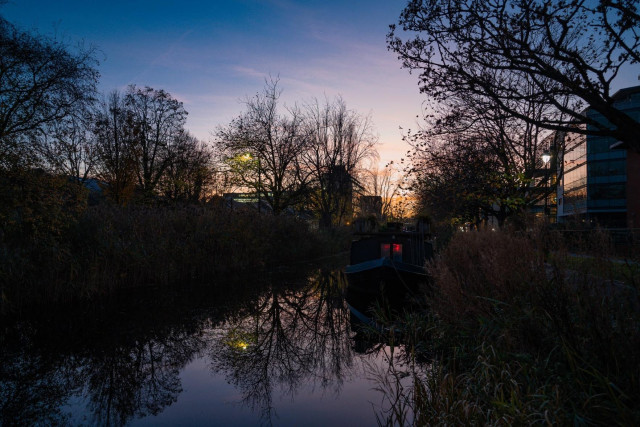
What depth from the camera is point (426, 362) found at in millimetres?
6961

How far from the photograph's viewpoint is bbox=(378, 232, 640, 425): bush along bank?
3.60m

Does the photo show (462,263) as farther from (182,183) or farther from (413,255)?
(182,183)

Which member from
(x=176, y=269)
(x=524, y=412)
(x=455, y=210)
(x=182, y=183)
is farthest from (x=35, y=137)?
(x=182, y=183)

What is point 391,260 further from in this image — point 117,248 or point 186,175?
point 186,175

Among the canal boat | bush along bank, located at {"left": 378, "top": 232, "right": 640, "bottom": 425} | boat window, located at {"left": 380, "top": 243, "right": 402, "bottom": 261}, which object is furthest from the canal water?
boat window, located at {"left": 380, "top": 243, "right": 402, "bottom": 261}

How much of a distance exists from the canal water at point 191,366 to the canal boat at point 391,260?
237cm

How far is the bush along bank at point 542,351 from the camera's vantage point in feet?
11.8

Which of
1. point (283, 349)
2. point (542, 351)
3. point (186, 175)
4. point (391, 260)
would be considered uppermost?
point (186, 175)

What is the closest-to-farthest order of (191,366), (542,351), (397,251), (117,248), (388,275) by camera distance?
1. (542,351)
2. (191,366)
3. (117,248)
4. (388,275)
5. (397,251)

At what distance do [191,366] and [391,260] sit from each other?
25.8 feet

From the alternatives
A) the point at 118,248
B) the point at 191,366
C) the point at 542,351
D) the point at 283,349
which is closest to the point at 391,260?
the point at 283,349

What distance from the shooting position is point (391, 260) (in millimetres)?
13664

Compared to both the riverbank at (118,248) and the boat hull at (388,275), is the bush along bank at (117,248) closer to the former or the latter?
the riverbank at (118,248)

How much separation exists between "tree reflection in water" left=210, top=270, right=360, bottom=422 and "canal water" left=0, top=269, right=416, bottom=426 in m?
0.03
